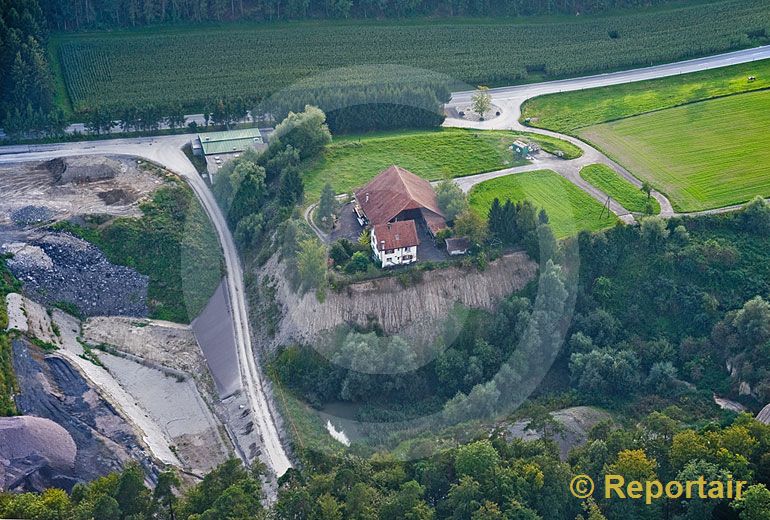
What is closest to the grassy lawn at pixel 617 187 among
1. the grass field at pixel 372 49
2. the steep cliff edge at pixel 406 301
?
the steep cliff edge at pixel 406 301

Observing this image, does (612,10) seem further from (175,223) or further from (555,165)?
(175,223)

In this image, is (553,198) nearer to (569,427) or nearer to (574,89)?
(569,427)

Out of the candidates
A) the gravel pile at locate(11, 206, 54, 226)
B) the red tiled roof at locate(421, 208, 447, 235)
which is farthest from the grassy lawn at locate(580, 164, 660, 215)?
the gravel pile at locate(11, 206, 54, 226)

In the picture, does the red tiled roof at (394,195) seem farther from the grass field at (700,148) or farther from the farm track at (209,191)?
the grass field at (700,148)

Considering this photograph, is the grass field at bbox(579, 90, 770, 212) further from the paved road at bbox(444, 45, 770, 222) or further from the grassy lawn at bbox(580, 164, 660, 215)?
the paved road at bbox(444, 45, 770, 222)
